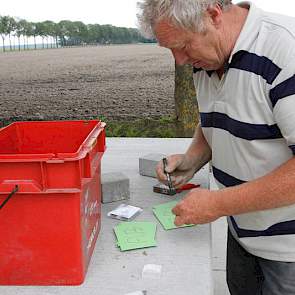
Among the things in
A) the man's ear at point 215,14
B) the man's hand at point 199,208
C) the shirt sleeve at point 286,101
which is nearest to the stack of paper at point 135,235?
the man's hand at point 199,208

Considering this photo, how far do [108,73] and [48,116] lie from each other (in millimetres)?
6783

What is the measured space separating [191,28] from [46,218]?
24.4 inches

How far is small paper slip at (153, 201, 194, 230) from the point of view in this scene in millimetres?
1383

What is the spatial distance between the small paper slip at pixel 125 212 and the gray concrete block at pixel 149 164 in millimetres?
329

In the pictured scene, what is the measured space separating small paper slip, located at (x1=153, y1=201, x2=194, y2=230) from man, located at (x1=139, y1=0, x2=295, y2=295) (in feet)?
0.44

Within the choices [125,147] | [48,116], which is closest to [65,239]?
[125,147]

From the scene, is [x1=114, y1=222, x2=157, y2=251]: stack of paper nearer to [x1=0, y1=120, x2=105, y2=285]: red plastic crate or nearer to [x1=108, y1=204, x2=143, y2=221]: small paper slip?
[x1=108, y1=204, x2=143, y2=221]: small paper slip

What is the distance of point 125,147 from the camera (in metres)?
2.27

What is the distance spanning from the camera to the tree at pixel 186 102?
13.1 ft

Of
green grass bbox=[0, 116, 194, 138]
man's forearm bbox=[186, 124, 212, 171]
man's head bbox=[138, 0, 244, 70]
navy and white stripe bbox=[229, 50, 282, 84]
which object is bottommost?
green grass bbox=[0, 116, 194, 138]

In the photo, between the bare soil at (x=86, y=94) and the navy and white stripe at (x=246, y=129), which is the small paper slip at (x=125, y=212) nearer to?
the navy and white stripe at (x=246, y=129)

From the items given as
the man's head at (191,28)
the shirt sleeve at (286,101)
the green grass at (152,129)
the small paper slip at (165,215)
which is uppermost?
the man's head at (191,28)

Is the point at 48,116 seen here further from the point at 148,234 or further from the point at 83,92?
the point at 148,234

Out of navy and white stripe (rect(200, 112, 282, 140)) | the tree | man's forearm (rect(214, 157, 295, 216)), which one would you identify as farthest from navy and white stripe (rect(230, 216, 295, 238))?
the tree
